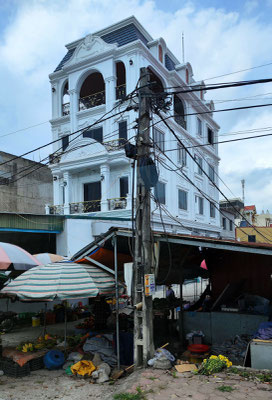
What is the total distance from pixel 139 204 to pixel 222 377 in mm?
4419

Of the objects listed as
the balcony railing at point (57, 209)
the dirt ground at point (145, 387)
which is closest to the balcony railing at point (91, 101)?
the balcony railing at point (57, 209)

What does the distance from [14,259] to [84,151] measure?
1352 centimetres

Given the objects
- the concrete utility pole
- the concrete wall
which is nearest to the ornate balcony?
the concrete utility pole

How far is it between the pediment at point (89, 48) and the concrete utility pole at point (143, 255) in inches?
662

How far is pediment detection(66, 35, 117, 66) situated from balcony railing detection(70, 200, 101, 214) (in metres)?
10.9

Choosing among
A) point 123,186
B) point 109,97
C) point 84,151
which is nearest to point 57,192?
point 84,151

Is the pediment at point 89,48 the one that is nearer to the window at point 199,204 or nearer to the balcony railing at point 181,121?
the balcony railing at point 181,121

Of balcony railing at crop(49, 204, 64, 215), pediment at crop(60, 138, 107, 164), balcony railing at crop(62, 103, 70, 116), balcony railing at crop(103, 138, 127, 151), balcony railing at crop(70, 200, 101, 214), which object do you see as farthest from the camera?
balcony railing at crop(62, 103, 70, 116)

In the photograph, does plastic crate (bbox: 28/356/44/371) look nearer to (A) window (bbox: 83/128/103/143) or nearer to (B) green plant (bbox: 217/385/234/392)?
(B) green plant (bbox: 217/385/234/392)

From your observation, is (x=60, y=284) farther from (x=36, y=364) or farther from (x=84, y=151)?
(x=84, y=151)

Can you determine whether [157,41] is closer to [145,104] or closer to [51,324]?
[145,104]

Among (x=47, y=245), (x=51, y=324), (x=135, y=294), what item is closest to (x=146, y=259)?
(x=135, y=294)

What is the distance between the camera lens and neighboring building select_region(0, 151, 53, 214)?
91.1 ft

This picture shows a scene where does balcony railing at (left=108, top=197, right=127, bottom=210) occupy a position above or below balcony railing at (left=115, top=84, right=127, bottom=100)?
below
